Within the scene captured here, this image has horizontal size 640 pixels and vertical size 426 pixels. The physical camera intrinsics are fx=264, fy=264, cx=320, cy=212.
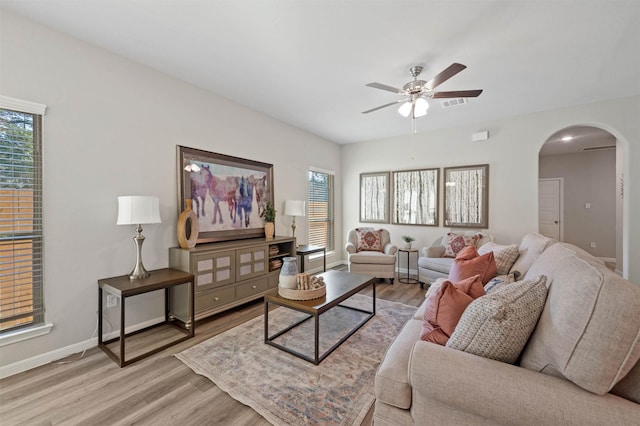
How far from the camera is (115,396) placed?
1.80 meters

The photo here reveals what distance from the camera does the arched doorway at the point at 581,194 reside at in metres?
5.90

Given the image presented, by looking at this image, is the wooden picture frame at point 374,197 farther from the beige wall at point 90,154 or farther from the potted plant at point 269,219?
the beige wall at point 90,154

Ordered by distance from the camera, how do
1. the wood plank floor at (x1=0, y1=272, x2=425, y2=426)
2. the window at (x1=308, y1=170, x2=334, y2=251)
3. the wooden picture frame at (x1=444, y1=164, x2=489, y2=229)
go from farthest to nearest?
1. the window at (x1=308, y1=170, x2=334, y2=251)
2. the wooden picture frame at (x1=444, y1=164, x2=489, y2=229)
3. the wood plank floor at (x1=0, y1=272, x2=425, y2=426)

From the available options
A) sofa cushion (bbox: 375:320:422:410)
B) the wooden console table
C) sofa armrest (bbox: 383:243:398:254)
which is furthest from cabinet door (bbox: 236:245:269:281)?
sofa cushion (bbox: 375:320:422:410)

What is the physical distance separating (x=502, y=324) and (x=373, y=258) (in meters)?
3.34

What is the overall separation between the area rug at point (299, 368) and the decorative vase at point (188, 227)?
1.06 meters

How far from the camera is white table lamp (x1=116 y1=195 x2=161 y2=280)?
2316mm

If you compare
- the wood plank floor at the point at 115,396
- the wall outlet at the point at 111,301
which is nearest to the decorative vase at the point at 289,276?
the wood plank floor at the point at 115,396

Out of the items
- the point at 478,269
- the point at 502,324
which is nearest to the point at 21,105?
the point at 502,324

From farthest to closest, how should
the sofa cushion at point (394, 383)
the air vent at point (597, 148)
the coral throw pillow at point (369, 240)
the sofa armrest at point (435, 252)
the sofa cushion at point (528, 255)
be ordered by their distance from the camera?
the air vent at point (597, 148)
the coral throw pillow at point (369, 240)
the sofa armrest at point (435, 252)
the sofa cushion at point (528, 255)
the sofa cushion at point (394, 383)

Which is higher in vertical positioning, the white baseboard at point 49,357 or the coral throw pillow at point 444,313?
the coral throw pillow at point 444,313

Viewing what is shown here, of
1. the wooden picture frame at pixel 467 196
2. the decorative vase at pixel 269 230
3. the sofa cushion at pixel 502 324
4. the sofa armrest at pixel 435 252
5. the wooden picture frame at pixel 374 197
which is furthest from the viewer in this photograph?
the wooden picture frame at pixel 374 197

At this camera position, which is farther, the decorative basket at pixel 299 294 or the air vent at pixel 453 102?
the air vent at pixel 453 102

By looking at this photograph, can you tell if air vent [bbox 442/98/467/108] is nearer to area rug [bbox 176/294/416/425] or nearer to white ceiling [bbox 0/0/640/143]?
white ceiling [bbox 0/0/640/143]
